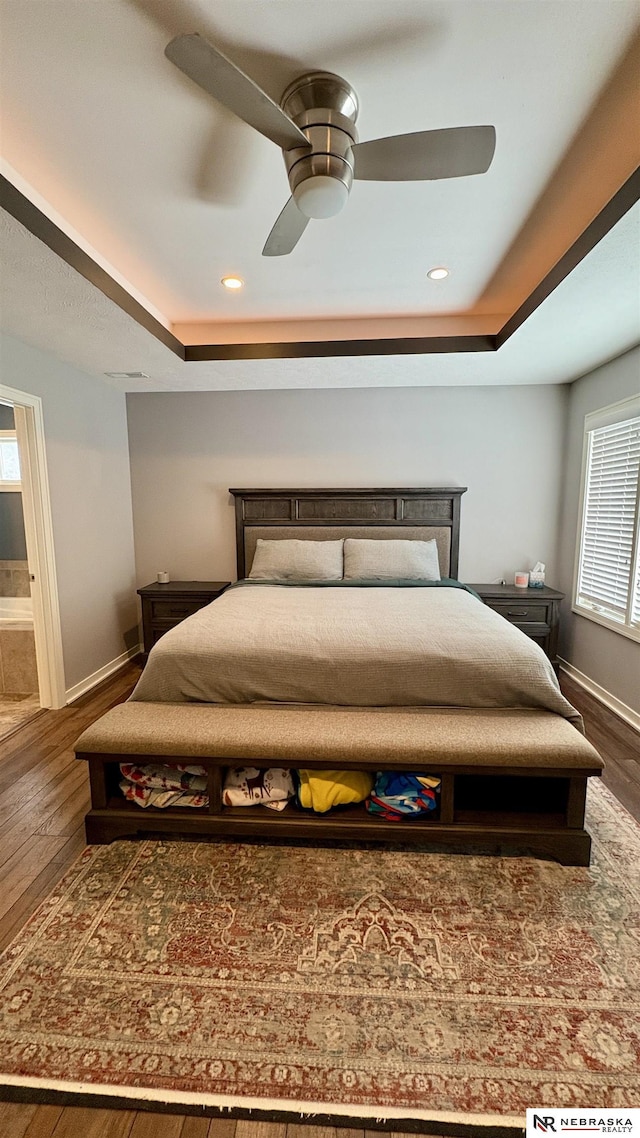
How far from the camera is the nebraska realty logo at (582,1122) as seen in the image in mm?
1001

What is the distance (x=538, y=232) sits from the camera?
2133mm

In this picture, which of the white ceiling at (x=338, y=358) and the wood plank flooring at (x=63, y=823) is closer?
the wood plank flooring at (x=63, y=823)

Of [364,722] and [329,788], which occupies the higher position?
[364,722]

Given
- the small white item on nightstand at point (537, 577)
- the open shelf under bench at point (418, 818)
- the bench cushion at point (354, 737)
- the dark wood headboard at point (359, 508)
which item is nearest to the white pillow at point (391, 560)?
the dark wood headboard at point (359, 508)

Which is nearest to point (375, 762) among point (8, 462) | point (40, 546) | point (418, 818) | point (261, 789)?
point (418, 818)

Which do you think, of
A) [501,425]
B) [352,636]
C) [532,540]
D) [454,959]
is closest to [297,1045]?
[454,959]

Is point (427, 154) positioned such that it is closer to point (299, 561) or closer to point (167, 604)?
→ point (299, 561)

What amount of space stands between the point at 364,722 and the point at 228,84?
2018mm

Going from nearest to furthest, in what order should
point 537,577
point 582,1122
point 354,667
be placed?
point 582,1122, point 354,667, point 537,577

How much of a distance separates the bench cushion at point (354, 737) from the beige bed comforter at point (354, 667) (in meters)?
0.07

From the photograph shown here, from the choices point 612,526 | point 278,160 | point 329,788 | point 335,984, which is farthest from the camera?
point 612,526

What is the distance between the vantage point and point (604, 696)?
10.4ft

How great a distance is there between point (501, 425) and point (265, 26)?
3175mm

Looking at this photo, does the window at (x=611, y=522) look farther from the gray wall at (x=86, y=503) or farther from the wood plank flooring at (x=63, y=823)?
the gray wall at (x=86, y=503)
